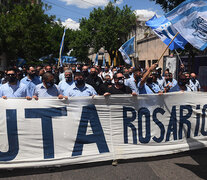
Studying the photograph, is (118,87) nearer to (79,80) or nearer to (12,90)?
(79,80)

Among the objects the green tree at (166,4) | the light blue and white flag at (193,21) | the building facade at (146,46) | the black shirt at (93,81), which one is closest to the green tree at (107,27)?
the building facade at (146,46)

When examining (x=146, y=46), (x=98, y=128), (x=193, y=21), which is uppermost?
(x=146, y=46)

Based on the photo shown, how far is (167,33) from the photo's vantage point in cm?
697

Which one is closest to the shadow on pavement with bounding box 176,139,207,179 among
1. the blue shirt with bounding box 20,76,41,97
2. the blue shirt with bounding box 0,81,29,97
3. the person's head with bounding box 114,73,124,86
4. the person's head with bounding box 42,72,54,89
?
the person's head with bounding box 114,73,124,86

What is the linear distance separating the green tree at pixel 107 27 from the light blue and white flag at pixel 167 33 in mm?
21074

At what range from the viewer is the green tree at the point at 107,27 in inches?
1125

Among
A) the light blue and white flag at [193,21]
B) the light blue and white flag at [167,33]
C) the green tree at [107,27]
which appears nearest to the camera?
the light blue and white flag at [193,21]

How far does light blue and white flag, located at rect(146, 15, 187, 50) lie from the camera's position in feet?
22.2

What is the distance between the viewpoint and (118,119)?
4367 mm

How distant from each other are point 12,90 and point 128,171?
2.89 m

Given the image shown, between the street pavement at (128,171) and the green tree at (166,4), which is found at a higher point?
the green tree at (166,4)

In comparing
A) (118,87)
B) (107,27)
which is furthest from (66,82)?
(107,27)

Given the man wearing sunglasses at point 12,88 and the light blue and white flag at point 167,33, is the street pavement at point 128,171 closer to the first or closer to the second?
the man wearing sunglasses at point 12,88

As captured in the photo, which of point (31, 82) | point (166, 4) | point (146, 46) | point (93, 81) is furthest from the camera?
point (146, 46)
